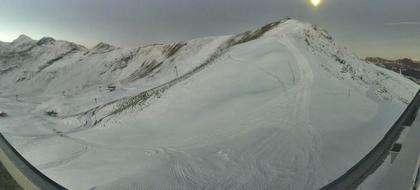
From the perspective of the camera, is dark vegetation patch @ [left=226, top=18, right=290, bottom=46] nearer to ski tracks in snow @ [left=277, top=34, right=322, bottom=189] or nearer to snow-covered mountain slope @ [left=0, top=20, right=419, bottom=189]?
snow-covered mountain slope @ [left=0, top=20, right=419, bottom=189]

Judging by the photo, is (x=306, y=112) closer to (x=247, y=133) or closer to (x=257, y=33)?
(x=247, y=133)

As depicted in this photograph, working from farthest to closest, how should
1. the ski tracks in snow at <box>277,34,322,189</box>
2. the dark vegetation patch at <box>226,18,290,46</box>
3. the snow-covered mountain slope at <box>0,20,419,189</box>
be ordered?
the dark vegetation patch at <box>226,18,290,46</box>, the snow-covered mountain slope at <box>0,20,419,189</box>, the ski tracks in snow at <box>277,34,322,189</box>

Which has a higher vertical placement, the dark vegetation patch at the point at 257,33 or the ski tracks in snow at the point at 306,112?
the dark vegetation patch at the point at 257,33

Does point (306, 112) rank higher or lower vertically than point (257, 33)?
lower

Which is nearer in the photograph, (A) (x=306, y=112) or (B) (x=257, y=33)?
(A) (x=306, y=112)

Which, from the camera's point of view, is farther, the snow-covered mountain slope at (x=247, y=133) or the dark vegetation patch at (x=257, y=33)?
the dark vegetation patch at (x=257, y=33)

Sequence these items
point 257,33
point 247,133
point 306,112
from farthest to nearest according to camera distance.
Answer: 1. point 257,33
2. point 306,112
3. point 247,133

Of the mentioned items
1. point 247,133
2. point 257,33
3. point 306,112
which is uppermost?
point 257,33

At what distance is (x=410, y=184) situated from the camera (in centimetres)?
462

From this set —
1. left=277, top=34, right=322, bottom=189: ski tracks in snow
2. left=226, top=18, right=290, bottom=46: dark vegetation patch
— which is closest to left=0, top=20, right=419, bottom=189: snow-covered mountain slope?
left=277, top=34, right=322, bottom=189: ski tracks in snow

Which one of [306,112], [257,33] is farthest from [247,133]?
[257,33]

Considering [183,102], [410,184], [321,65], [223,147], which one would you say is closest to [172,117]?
[183,102]

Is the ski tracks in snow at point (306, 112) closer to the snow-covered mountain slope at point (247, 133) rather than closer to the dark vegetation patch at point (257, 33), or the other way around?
the snow-covered mountain slope at point (247, 133)

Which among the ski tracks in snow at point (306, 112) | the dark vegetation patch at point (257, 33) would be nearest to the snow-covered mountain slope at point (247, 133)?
the ski tracks in snow at point (306, 112)
